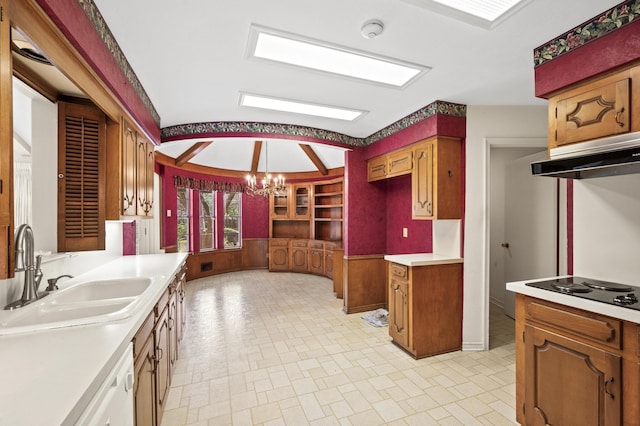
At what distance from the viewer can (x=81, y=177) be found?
200 centimetres

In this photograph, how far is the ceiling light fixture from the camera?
5.63ft

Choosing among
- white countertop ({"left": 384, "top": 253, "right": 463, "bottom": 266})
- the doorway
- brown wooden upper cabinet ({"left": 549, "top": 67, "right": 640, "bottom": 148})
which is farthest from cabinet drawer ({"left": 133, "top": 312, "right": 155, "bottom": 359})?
the doorway

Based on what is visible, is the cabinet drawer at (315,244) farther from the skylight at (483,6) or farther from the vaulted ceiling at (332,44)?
the skylight at (483,6)

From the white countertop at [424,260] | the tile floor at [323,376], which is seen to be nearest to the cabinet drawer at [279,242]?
the tile floor at [323,376]

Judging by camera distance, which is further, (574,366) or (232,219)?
(232,219)

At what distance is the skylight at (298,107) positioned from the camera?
9.56 feet

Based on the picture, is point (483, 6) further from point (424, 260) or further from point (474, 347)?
point (474, 347)

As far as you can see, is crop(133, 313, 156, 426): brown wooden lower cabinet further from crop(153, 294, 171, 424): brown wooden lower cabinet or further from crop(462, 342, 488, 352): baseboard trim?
crop(462, 342, 488, 352): baseboard trim

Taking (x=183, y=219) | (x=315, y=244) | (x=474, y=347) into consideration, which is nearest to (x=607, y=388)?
(x=474, y=347)

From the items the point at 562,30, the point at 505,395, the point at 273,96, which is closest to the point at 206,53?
the point at 273,96

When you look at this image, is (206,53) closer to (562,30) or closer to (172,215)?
(562,30)

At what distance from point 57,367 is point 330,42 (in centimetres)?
221

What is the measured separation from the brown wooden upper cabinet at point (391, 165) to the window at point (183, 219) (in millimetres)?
4073

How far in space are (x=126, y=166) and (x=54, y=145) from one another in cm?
44
